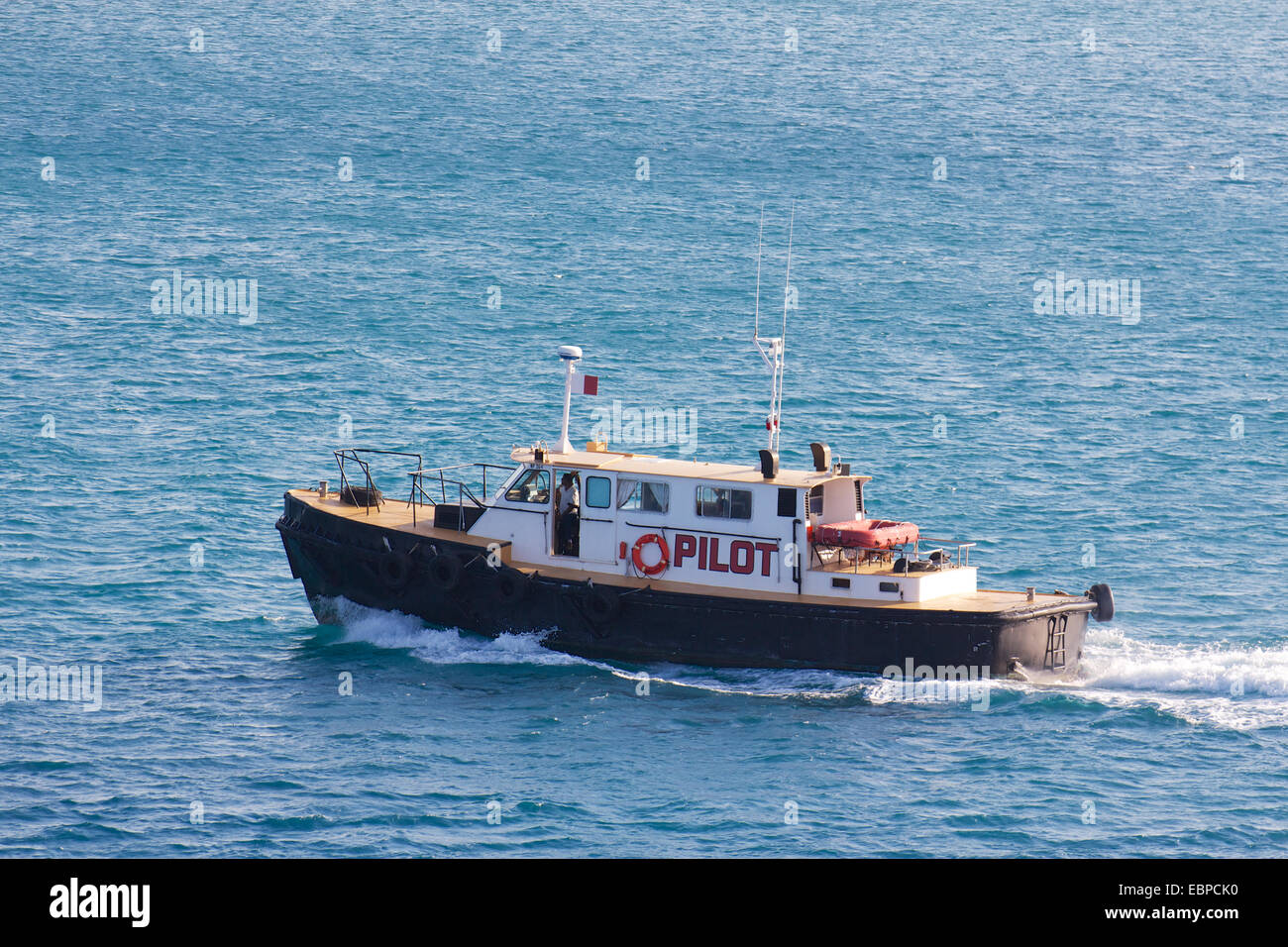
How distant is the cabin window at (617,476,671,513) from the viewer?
30.1 metres

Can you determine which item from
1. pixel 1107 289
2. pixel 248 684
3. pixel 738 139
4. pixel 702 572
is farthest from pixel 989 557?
pixel 738 139

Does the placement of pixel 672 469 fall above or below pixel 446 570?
above

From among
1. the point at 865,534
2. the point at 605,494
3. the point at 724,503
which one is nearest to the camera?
the point at 865,534

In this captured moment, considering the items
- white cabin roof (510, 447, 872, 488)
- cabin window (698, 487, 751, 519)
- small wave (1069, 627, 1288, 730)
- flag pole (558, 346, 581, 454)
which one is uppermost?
flag pole (558, 346, 581, 454)

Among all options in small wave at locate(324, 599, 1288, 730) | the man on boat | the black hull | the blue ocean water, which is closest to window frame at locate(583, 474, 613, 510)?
the man on boat

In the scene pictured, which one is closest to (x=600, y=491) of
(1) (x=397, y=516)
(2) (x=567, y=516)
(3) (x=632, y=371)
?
(2) (x=567, y=516)

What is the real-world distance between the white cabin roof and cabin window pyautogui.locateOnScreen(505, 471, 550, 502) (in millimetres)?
289

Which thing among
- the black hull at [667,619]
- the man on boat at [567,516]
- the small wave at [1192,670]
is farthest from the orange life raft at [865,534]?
the man on boat at [567,516]

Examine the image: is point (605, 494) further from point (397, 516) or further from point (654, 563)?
point (397, 516)

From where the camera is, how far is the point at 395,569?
30.8 m

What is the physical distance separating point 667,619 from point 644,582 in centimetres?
88

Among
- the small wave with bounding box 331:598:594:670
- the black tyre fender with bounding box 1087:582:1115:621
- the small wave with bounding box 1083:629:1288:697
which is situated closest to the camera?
the small wave with bounding box 1083:629:1288:697

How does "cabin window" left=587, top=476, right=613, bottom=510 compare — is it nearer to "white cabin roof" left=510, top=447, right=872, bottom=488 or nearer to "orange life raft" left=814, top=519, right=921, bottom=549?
"white cabin roof" left=510, top=447, right=872, bottom=488
